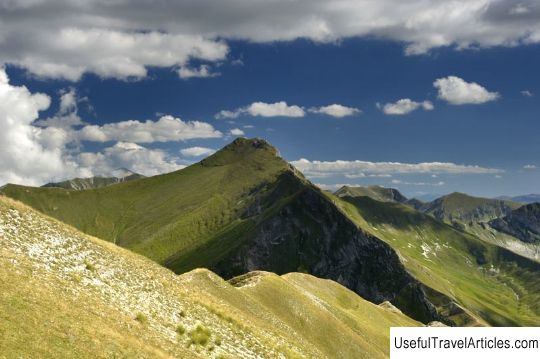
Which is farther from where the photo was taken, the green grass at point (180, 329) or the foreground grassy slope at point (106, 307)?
the green grass at point (180, 329)

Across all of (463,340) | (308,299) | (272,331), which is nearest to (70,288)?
(272,331)

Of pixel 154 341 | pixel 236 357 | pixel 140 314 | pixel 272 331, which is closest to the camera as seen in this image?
pixel 154 341

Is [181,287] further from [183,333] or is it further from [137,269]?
[183,333]

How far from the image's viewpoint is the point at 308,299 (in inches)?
2928

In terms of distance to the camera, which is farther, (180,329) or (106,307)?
(180,329)

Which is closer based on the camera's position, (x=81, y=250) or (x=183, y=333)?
(x=183, y=333)

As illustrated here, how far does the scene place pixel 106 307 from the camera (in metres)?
33.5

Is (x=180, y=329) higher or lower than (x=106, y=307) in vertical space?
lower

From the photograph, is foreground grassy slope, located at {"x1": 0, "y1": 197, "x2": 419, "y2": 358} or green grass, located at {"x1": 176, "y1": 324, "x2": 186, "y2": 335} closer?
foreground grassy slope, located at {"x1": 0, "y1": 197, "x2": 419, "y2": 358}

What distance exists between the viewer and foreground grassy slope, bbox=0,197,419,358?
2670 cm

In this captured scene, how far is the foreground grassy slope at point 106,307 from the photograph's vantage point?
26.7 metres

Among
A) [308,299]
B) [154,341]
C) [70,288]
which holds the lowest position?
[308,299]

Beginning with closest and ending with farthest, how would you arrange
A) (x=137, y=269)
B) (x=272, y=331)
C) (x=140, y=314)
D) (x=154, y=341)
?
(x=154, y=341) → (x=140, y=314) → (x=137, y=269) → (x=272, y=331)

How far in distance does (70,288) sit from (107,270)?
241 inches
